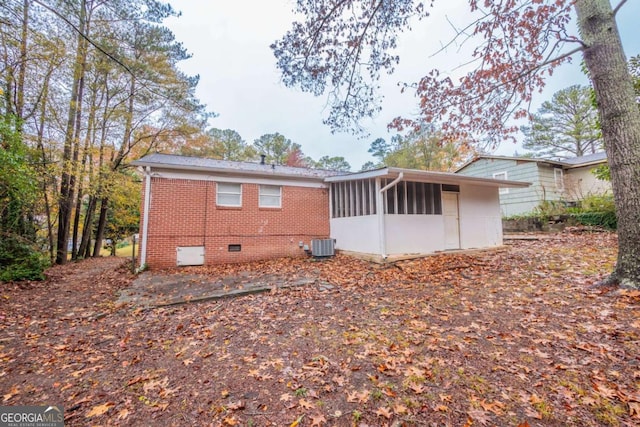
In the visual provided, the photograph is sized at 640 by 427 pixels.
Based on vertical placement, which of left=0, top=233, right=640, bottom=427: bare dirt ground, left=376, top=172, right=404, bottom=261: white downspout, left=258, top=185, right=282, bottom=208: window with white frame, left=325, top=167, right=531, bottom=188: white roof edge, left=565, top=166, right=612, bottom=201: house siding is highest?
left=565, top=166, right=612, bottom=201: house siding

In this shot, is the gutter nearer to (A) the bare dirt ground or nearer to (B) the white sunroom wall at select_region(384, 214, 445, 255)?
(A) the bare dirt ground

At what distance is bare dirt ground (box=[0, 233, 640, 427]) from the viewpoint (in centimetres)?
235

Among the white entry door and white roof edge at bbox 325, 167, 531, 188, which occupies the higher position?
white roof edge at bbox 325, 167, 531, 188

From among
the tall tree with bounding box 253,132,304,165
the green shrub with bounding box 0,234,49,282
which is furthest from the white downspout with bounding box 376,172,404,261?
the tall tree with bounding box 253,132,304,165

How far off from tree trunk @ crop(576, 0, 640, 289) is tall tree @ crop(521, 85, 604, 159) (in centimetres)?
2011

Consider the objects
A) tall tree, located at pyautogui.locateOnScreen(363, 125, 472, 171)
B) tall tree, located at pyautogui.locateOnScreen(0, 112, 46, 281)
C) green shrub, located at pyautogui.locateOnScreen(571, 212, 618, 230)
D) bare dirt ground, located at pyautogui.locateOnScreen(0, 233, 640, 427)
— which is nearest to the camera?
bare dirt ground, located at pyautogui.locateOnScreen(0, 233, 640, 427)

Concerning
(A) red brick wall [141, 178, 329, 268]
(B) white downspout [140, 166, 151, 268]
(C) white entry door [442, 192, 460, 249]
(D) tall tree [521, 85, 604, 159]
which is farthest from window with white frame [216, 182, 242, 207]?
(D) tall tree [521, 85, 604, 159]

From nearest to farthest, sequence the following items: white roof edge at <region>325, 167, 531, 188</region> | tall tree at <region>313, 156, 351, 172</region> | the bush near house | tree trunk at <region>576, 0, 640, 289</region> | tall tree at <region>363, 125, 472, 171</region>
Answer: tree trunk at <region>576, 0, 640, 289</region> → white roof edge at <region>325, 167, 531, 188</region> → the bush near house → tall tree at <region>363, 125, 472, 171</region> → tall tree at <region>313, 156, 351, 172</region>

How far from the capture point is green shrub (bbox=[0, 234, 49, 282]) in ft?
23.0

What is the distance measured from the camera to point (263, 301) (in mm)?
5441

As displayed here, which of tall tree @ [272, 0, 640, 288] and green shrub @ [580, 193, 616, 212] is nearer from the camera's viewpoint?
tall tree @ [272, 0, 640, 288]

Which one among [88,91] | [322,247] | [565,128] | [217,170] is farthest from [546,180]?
[88,91]

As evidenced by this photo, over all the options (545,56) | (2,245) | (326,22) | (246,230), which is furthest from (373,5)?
(2,245)

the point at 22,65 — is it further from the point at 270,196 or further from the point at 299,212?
the point at 299,212
